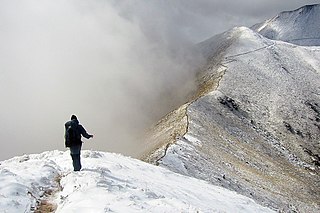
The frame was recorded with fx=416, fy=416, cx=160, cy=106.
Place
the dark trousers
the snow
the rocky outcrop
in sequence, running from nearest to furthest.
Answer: the snow, the dark trousers, the rocky outcrop

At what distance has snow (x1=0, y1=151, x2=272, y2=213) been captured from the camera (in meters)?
15.8

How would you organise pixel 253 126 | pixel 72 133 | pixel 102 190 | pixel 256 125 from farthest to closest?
1. pixel 256 125
2. pixel 253 126
3. pixel 72 133
4. pixel 102 190

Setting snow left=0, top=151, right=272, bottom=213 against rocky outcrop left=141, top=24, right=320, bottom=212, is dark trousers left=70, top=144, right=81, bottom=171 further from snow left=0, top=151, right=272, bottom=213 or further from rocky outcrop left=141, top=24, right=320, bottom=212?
rocky outcrop left=141, top=24, right=320, bottom=212

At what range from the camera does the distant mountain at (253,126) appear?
46312 mm

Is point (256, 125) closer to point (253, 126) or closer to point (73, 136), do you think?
point (253, 126)

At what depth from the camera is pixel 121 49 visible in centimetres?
19388

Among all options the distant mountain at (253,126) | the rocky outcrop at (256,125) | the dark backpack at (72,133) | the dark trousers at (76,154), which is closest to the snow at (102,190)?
the dark trousers at (76,154)

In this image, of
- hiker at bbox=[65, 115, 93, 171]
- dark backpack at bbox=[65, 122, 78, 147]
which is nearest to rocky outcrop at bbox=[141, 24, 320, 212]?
hiker at bbox=[65, 115, 93, 171]

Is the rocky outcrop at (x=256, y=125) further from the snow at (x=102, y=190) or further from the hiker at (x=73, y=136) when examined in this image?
the hiker at (x=73, y=136)

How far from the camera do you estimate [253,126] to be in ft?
267

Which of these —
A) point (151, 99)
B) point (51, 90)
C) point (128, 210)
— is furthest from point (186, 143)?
point (51, 90)

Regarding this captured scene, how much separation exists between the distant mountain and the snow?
13326 millimetres

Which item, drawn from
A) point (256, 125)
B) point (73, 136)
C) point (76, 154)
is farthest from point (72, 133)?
point (256, 125)

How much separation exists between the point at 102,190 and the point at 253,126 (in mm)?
67444
